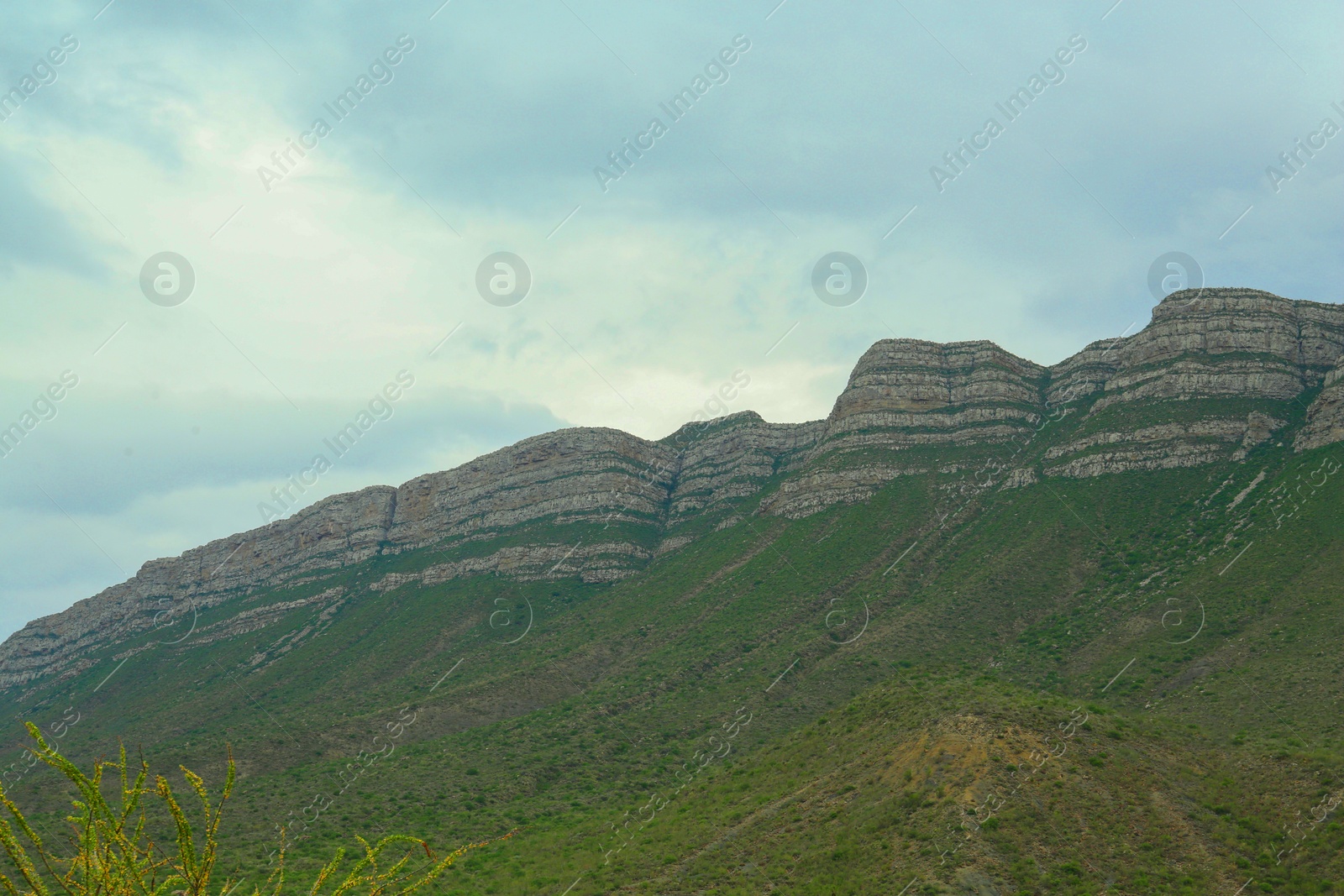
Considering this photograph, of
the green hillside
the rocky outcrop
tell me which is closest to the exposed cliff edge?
the rocky outcrop

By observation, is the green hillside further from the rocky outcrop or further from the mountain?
the rocky outcrop

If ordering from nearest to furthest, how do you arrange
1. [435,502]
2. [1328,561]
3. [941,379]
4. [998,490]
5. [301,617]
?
[1328,561] < [998,490] < [941,379] < [301,617] < [435,502]

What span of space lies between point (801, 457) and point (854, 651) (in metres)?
71.2

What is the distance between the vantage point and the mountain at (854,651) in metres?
37.1

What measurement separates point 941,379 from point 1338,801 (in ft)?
301

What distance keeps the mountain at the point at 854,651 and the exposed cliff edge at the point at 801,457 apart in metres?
0.61

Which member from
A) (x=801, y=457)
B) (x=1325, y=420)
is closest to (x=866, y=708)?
(x=1325, y=420)

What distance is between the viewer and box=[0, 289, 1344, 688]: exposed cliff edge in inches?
3701

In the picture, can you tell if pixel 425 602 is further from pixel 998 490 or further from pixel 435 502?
pixel 998 490

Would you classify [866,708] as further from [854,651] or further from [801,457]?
[801,457]

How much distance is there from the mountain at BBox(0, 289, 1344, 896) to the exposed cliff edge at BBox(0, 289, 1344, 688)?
61 centimetres

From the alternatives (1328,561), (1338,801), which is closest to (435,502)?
(1328,561)

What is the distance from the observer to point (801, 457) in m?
140

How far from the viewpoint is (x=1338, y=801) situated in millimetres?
33531
